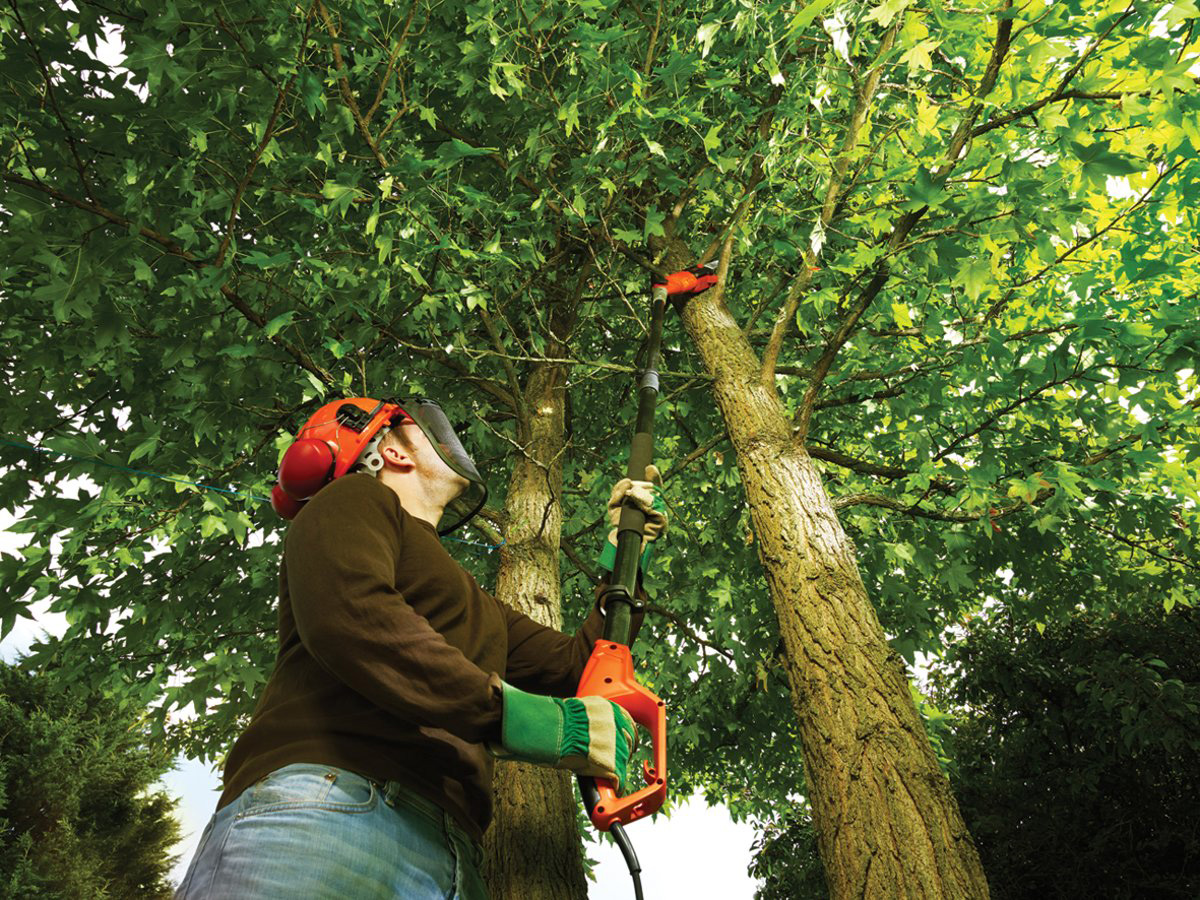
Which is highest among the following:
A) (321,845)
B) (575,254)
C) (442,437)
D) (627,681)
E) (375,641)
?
(575,254)

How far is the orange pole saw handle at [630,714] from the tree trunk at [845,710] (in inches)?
34.1

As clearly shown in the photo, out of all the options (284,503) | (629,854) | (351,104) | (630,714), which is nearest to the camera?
(629,854)

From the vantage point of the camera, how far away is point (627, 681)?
211cm

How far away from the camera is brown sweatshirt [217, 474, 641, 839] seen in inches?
59.9

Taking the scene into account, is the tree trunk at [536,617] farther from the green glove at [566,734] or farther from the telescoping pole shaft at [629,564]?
the green glove at [566,734]

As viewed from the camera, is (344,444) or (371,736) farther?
(344,444)

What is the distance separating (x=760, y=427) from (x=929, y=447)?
5.86 feet

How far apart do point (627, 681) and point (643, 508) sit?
30.2 inches

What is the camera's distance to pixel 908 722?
2645 mm

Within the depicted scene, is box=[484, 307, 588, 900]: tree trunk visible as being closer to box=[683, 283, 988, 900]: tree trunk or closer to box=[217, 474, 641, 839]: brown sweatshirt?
box=[683, 283, 988, 900]: tree trunk

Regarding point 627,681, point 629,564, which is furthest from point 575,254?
point 627,681

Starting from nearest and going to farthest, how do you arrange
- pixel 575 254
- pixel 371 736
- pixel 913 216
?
pixel 371 736, pixel 913 216, pixel 575 254

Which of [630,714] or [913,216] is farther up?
[913,216]

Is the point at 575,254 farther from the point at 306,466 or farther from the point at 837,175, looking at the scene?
the point at 306,466
